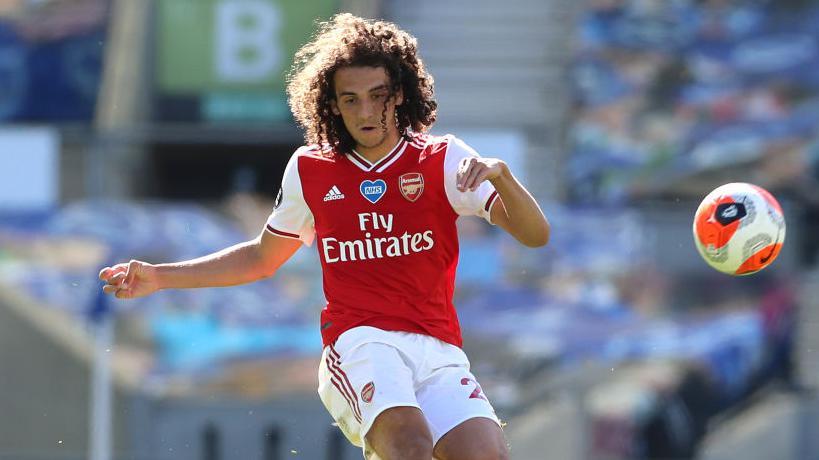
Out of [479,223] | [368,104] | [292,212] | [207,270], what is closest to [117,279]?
[207,270]

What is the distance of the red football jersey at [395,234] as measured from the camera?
4.93m

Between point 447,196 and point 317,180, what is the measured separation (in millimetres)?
485

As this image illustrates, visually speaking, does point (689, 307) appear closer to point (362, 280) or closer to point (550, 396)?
point (550, 396)

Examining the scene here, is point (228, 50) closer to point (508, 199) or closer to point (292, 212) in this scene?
point (292, 212)

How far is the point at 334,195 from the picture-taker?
198 inches

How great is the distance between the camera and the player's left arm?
455 cm

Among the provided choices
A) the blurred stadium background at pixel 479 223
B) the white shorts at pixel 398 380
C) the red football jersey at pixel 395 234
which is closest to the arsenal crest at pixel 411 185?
the red football jersey at pixel 395 234

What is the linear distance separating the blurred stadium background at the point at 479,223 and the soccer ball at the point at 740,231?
23.0 ft

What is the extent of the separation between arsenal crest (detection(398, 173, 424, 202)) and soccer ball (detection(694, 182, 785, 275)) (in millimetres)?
1193

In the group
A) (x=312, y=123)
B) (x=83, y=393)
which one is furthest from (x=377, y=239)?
(x=83, y=393)

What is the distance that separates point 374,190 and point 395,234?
177 millimetres

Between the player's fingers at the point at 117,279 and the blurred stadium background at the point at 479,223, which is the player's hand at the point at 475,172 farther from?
the blurred stadium background at the point at 479,223

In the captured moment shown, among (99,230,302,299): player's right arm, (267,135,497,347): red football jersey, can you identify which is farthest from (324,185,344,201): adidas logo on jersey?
(99,230,302,299): player's right arm

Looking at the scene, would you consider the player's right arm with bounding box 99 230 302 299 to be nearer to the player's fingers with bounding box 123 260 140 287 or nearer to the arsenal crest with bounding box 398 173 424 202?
the player's fingers with bounding box 123 260 140 287
